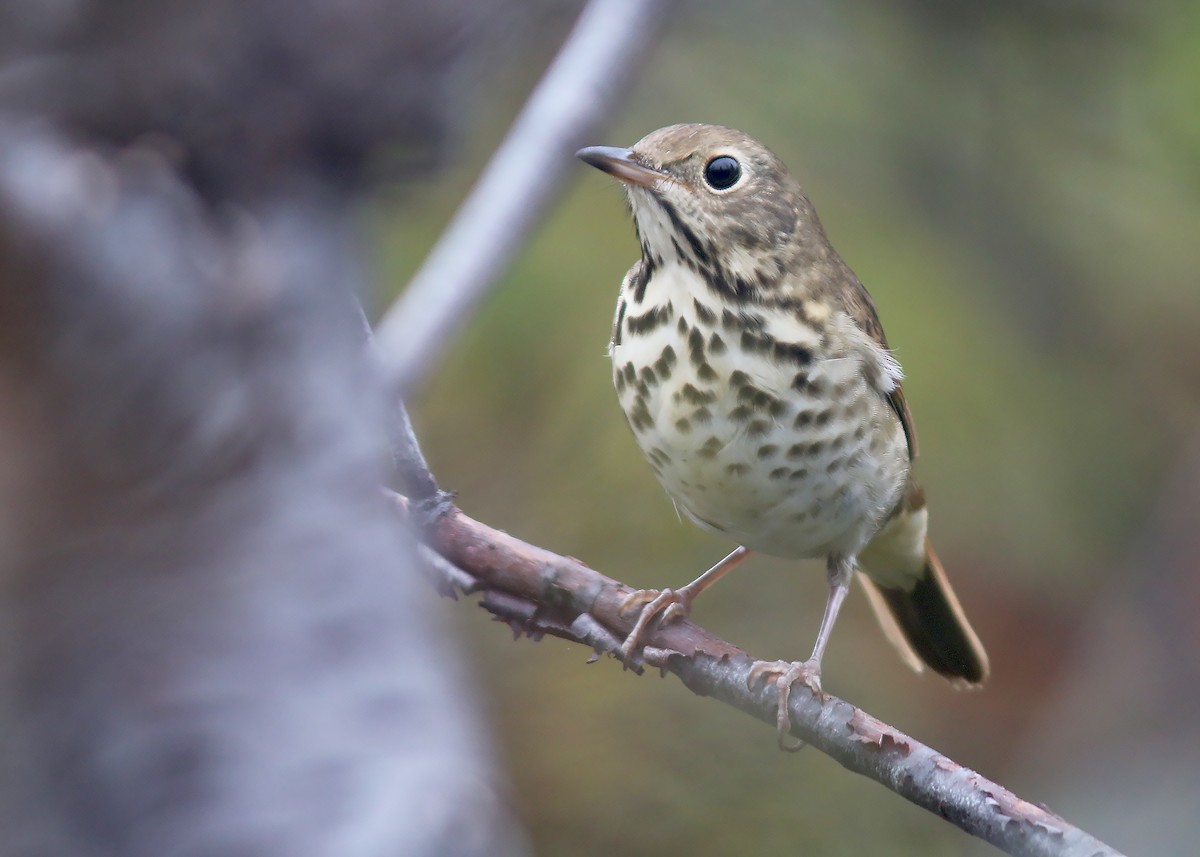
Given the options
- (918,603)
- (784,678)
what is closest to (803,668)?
(784,678)

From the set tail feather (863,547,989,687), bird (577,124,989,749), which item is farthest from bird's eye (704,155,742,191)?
tail feather (863,547,989,687)

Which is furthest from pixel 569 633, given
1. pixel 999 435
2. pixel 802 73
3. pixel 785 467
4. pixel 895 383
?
pixel 802 73

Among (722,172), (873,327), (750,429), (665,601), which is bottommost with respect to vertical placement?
(665,601)

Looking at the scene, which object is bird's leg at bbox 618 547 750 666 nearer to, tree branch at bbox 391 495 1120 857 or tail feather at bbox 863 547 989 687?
tree branch at bbox 391 495 1120 857

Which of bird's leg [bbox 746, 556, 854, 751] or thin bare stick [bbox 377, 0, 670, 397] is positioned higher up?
thin bare stick [bbox 377, 0, 670, 397]

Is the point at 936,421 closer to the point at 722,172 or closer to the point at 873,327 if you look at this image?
the point at 873,327

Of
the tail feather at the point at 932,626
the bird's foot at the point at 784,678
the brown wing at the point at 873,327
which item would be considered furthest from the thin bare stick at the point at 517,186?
the tail feather at the point at 932,626

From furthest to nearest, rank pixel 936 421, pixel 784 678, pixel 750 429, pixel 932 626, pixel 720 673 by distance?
pixel 936 421 < pixel 932 626 < pixel 750 429 < pixel 784 678 < pixel 720 673
